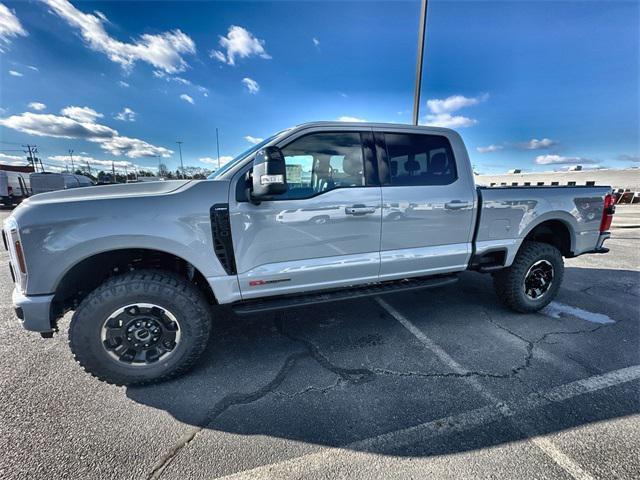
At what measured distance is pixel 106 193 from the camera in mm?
2418

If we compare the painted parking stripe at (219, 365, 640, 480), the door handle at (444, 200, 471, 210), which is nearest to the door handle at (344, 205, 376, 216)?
the door handle at (444, 200, 471, 210)

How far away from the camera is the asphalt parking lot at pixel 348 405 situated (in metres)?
1.77

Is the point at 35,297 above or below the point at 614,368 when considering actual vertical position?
above

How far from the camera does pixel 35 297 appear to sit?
2170 millimetres

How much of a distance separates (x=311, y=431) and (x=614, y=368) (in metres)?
2.75

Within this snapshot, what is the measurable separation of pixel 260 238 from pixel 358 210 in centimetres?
91

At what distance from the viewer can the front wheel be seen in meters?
3.58

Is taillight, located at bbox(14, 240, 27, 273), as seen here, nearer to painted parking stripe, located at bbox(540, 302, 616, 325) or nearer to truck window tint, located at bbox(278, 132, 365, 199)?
truck window tint, located at bbox(278, 132, 365, 199)

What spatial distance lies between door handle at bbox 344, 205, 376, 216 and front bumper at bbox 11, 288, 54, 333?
2362 mm

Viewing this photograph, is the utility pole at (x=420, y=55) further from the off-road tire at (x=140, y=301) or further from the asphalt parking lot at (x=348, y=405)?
the off-road tire at (x=140, y=301)

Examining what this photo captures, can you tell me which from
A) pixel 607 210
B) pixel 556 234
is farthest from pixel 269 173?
pixel 607 210

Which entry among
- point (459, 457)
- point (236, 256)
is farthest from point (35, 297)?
point (459, 457)

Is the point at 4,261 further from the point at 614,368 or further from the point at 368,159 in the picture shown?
the point at 614,368

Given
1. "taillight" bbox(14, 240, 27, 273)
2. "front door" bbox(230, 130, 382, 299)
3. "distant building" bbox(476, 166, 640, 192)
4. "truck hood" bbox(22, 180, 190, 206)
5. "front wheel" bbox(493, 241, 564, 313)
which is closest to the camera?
"taillight" bbox(14, 240, 27, 273)
